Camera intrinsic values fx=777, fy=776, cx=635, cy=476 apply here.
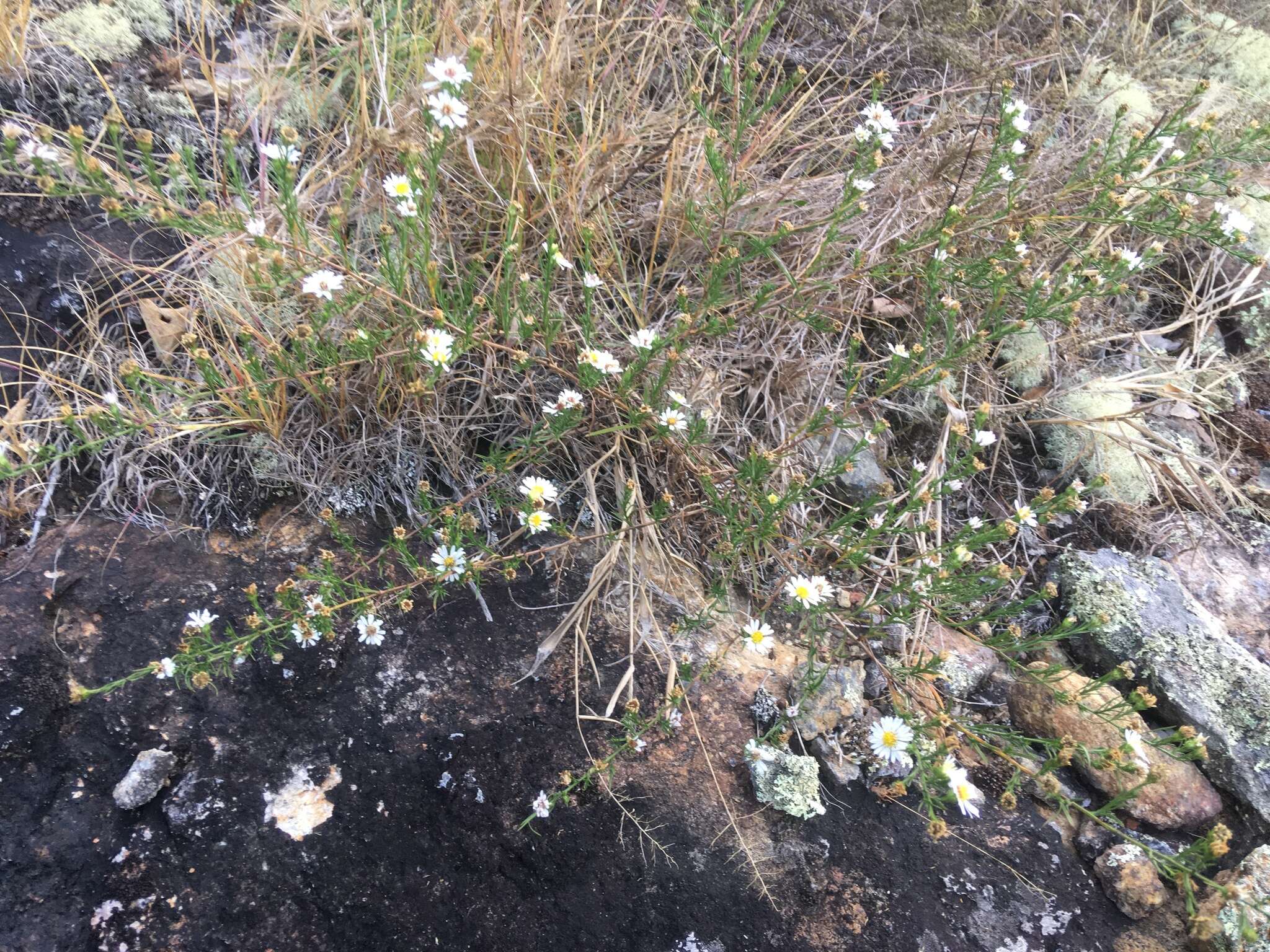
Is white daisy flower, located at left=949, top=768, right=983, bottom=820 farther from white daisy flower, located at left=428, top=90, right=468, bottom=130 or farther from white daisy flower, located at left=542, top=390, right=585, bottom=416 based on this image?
white daisy flower, located at left=428, top=90, right=468, bottom=130

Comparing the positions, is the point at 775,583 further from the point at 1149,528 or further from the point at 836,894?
the point at 1149,528

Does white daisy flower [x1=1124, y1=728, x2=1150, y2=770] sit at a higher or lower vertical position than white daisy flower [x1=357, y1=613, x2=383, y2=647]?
higher

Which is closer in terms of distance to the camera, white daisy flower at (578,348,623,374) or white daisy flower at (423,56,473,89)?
white daisy flower at (423,56,473,89)

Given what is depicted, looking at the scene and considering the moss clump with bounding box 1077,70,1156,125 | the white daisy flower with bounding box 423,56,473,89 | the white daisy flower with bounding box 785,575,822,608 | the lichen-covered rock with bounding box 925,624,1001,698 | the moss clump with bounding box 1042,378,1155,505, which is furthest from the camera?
the moss clump with bounding box 1077,70,1156,125

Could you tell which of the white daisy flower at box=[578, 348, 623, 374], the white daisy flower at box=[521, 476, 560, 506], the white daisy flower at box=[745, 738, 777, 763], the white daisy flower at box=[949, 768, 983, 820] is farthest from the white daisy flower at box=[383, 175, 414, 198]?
the white daisy flower at box=[949, 768, 983, 820]

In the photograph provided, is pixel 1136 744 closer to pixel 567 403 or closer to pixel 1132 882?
pixel 1132 882
